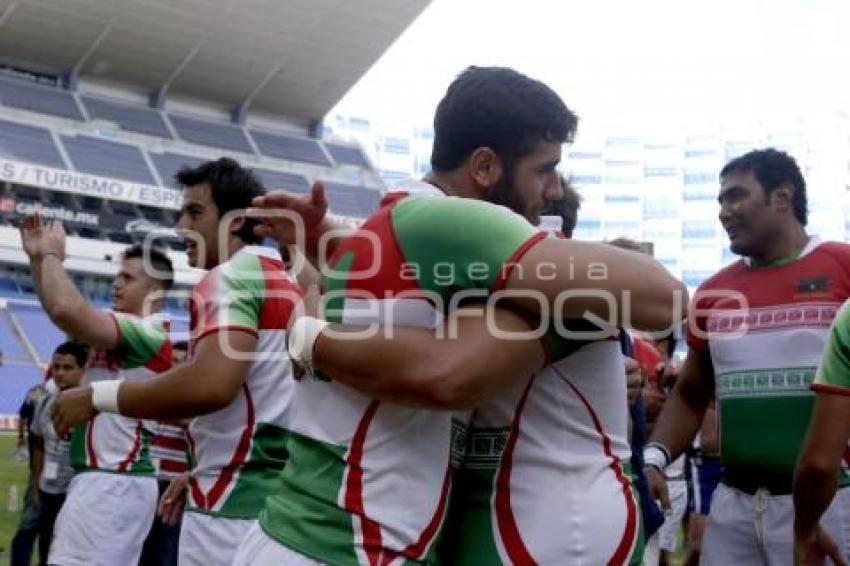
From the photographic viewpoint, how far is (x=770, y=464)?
144 inches

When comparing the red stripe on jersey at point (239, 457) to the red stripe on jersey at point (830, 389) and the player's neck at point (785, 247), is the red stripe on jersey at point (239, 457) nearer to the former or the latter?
the red stripe on jersey at point (830, 389)

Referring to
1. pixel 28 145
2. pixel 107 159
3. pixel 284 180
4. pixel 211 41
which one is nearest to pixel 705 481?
pixel 28 145

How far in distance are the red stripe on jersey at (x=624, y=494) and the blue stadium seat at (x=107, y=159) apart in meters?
41.5

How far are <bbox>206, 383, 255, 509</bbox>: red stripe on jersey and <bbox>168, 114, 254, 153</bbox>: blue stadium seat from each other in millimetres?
43415

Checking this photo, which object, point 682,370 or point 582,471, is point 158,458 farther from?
point 582,471

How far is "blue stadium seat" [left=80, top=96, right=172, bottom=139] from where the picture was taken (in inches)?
1743

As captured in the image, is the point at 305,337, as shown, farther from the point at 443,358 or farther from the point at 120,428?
the point at 120,428

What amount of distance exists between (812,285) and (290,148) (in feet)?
151

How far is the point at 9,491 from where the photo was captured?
13.8 metres

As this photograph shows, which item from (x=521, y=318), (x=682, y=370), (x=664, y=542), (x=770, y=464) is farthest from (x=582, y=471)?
(x=664, y=542)

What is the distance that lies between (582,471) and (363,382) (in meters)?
0.50

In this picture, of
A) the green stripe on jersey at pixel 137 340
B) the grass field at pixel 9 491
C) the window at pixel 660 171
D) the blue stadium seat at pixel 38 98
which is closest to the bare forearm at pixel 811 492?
the green stripe on jersey at pixel 137 340

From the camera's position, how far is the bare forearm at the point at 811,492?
2877mm

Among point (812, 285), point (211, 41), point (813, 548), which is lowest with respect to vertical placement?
point (813, 548)
